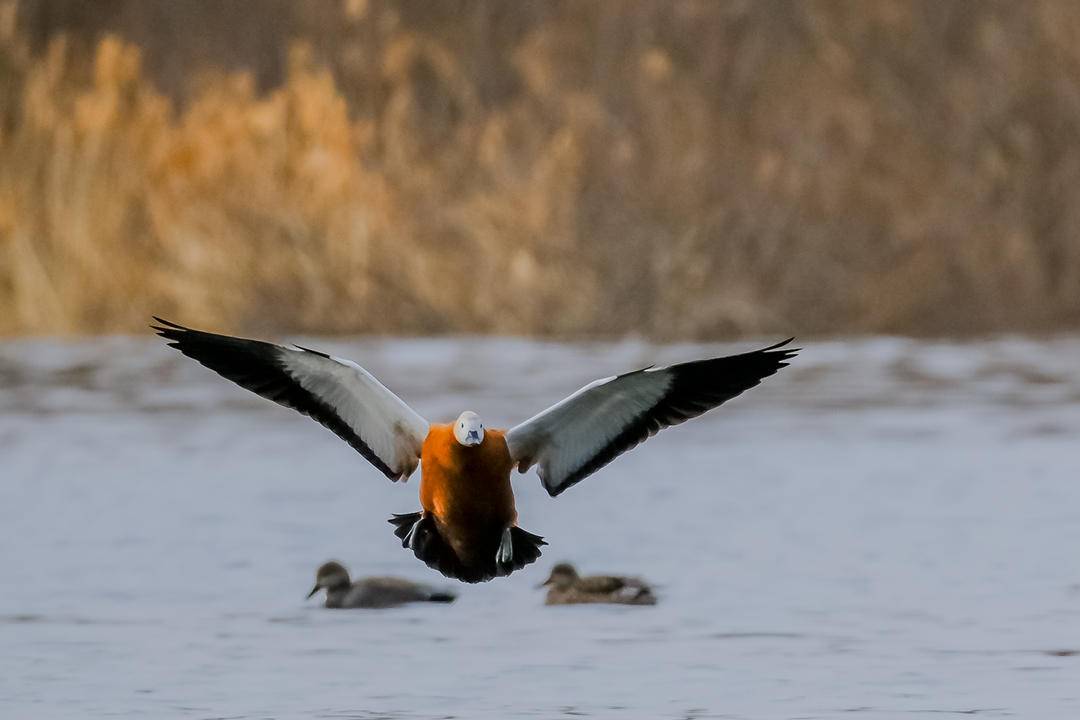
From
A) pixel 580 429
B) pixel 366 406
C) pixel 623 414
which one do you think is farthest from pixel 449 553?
pixel 623 414

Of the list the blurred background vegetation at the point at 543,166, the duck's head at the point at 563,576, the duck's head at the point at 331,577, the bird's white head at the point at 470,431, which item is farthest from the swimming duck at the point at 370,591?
the blurred background vegetation at the point at 543,166

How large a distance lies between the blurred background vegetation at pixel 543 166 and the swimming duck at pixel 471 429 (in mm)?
14878

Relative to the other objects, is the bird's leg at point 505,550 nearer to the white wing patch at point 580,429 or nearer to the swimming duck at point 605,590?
the white wing patch at point 580,429

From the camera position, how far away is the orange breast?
6.82m

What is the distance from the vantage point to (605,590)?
839 centimetres

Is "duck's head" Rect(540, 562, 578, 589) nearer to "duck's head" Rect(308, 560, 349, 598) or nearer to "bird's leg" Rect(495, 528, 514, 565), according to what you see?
"duck's head" Rect(308, 560, 349, 598)

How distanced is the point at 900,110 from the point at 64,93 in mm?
10047

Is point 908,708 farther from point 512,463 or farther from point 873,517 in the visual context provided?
point 873,517

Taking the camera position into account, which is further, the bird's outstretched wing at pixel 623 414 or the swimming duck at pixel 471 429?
the bird's outstretched wing at pixel 623 414

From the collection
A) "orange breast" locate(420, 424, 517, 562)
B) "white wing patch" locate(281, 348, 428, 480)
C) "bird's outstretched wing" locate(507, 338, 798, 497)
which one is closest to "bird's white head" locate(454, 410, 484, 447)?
"orange breast" locate(420, 424, 517, 562)

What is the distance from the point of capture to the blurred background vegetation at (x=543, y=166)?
22562mm

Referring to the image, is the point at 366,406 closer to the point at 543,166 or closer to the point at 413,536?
the point at 413,536

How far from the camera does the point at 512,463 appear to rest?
7.11m

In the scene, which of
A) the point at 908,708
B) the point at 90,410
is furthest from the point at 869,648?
the point at 90,410
